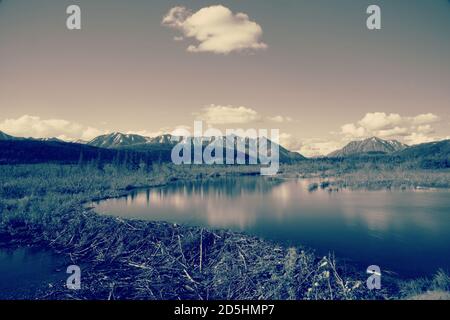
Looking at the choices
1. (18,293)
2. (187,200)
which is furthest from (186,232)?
(187,200)

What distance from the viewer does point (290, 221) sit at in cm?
2767

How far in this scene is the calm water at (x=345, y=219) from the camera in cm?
1916

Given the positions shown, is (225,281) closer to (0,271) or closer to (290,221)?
(0,271)

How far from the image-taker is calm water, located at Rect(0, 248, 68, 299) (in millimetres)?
13803

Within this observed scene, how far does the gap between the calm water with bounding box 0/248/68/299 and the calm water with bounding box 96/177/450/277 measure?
12377 millimetres

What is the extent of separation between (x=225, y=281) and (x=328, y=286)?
4.37 m

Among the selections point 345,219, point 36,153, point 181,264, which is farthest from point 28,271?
point 36,153

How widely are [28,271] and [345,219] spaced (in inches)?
1009

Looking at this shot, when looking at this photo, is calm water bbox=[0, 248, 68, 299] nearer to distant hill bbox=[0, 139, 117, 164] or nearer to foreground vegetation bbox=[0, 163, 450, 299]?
foreground vegetation bbox=[0, 163, 450, 299]

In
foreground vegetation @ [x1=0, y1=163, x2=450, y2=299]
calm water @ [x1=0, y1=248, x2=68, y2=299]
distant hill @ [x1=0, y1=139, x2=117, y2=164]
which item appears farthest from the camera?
distant hill @ [x1=0, y1=139, x2=117, y2=164]

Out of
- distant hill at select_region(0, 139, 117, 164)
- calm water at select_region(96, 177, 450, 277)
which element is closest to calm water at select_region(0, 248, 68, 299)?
calm water at select_region(96, 177, 450, 277)

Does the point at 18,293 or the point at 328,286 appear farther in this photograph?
the point at 18,293

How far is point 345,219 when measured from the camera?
28.2 metres
